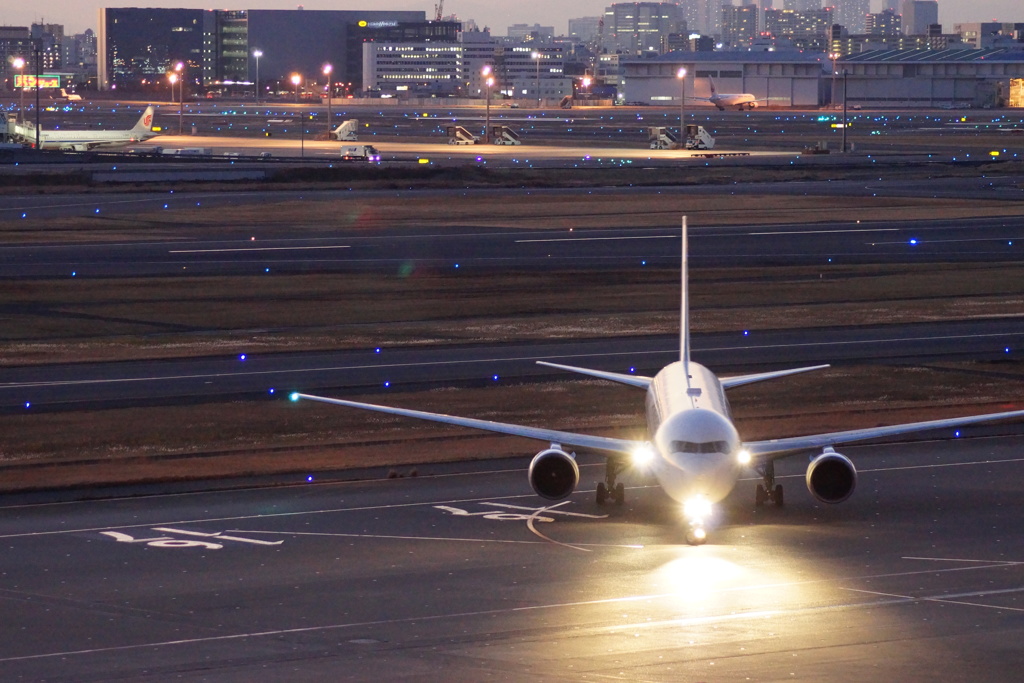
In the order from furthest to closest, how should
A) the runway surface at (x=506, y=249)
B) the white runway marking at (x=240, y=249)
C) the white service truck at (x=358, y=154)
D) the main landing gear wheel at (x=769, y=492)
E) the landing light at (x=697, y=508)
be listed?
1. the white service truck at (x=358, y=154)
2. the white runway marking at (x=240, y=249)
3. the runway surface at (x=506, y=249)
4. the main landing gear wheel at (x=769, y=492)
5. the landing light at (x=697, y=508)

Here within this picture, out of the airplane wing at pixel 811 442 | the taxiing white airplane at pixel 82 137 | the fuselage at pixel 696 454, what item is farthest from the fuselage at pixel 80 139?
the fuselage at pixel 696 454

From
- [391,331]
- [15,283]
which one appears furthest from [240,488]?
[15,283]

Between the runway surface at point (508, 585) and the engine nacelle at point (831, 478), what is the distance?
724 mm

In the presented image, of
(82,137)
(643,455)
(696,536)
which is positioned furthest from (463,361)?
(82,137)

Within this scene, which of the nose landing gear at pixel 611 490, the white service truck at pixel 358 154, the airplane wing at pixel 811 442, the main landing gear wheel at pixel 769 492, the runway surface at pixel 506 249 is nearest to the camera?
the airplane wing at pixel 811 442

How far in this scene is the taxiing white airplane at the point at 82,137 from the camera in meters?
138

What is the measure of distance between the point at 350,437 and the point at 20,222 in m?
50.0

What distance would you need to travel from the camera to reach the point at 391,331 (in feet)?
155

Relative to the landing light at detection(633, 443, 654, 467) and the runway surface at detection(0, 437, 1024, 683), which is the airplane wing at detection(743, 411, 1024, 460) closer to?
the runway surface at detection(0, 437, 1024, 683)

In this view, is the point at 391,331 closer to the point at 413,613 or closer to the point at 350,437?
the point at 350,437

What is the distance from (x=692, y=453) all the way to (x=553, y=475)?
295 cm

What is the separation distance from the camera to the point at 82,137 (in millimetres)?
139125

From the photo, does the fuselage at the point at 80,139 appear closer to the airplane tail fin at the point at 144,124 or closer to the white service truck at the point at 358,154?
the airplane tail fin at the point at 144,124

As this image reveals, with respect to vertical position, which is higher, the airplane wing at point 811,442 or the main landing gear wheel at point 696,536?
the airplane wing at point 811,442
